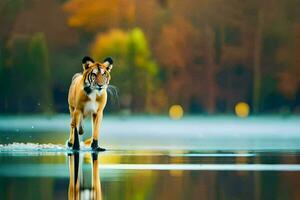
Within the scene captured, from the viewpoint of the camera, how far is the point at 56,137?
393 inches

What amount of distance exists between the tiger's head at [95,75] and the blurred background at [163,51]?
14.0ft

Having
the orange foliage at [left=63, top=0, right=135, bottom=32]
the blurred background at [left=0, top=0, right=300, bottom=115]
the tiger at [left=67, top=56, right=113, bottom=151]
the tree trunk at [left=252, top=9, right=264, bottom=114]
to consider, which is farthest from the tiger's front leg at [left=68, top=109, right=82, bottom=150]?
the tree trunk at [left=252, top=9, right=264, bottom=114]

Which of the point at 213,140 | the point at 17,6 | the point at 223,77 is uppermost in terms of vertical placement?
the point at 17,6

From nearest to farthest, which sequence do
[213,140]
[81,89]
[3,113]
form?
[81,89]
[213,140]
[3,113]

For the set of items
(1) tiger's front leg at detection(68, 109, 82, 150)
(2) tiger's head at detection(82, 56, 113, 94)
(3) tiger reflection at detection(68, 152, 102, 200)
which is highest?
(2) tiger's head at detection(82, 56, 113, 94)

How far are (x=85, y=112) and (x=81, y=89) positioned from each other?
0.70ft

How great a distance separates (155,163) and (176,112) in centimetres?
604

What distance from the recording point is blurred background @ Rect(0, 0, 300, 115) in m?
12.9

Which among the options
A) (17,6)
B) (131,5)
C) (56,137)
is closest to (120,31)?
(131,5)

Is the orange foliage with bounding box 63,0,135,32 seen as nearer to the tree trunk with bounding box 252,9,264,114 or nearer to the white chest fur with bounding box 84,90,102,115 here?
the tree trunk with bounding box 252,9,264,114

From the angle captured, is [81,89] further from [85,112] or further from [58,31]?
[58,31]

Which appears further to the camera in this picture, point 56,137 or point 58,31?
point 58,31

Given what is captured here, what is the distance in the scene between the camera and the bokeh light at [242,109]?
1291cm

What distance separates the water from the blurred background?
664 mm
